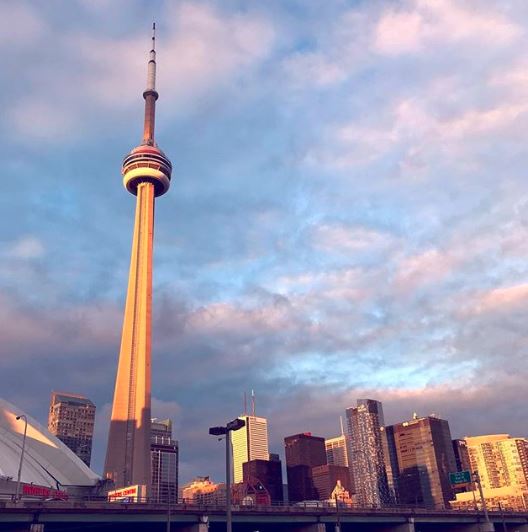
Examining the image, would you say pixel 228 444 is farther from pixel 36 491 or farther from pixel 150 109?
pixel 150 109

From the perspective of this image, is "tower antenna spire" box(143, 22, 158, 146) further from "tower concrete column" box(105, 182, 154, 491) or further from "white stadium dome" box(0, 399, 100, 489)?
"white stadium dome" box(0, 399, 100, 489)

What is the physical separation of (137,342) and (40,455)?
48658mm

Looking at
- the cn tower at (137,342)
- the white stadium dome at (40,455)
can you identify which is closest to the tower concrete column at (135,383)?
the cn tower at (137,342)

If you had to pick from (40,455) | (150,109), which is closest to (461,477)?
(40,455)

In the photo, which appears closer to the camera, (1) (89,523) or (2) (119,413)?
(1) (89,523)

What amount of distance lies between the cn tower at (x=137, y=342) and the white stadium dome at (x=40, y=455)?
23639mm

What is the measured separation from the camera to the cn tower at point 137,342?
144m

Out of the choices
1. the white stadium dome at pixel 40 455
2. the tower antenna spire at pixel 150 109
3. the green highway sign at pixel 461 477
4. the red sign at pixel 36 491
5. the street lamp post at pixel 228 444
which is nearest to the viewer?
the street lamp post at pixel 228 444

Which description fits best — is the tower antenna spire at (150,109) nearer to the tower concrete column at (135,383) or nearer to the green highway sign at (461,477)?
A: the tower concrete column at (135,383)

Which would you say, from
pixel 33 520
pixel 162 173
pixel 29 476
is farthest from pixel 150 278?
pixel 33 520

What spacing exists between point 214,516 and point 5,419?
170ft

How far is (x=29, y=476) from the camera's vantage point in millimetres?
97188

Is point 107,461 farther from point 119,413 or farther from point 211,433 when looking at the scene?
point 211,433

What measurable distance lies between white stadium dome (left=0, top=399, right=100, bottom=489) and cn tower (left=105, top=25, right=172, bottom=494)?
23639mm
